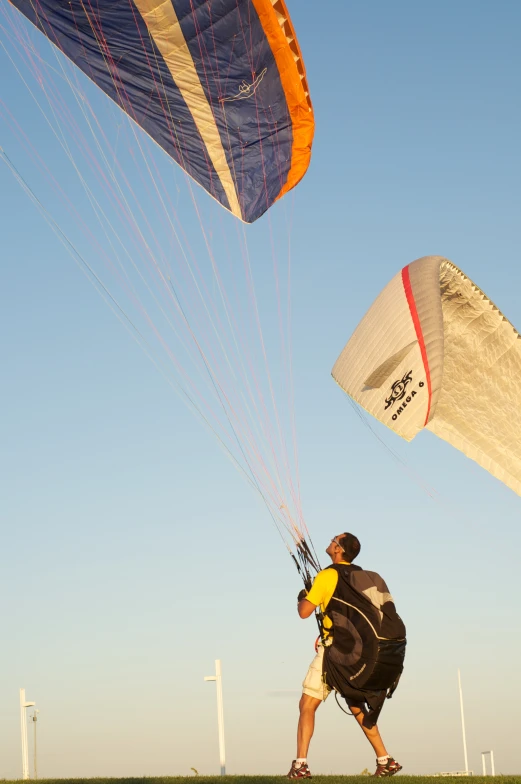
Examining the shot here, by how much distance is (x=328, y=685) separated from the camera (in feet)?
22.8

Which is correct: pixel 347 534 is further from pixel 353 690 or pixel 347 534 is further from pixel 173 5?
pixel 173 5

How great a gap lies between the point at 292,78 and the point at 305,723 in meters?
6.53

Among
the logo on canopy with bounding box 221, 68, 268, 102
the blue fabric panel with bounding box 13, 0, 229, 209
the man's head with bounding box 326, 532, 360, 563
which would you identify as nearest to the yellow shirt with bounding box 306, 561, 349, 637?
the man's head with bounding box 326, 532, 360, 563

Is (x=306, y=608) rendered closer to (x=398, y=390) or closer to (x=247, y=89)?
(x=398, y=390)

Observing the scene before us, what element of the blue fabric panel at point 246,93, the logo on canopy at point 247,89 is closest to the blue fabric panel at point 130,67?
the blue fabric panel at point 246,93

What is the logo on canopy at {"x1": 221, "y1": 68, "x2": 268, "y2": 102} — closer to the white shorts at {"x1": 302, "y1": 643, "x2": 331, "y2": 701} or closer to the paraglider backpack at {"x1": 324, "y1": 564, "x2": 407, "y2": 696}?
the paraglider backpack at {"x1": 324, "y1": 564, "x2": 407, "y2": 696}

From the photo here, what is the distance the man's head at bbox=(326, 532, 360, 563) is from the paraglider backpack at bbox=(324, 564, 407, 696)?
26cm

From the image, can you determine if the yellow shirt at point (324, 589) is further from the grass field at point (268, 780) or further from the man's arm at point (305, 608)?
the grass field at point (268, 780)

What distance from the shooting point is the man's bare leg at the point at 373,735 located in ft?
23.3

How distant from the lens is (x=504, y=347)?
12242 mm

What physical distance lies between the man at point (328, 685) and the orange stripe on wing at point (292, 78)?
528cm

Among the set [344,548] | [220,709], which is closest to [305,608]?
[344,548]

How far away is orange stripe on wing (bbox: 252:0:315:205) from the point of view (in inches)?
377

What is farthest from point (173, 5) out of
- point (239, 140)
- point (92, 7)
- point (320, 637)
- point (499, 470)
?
point (499, 470)
